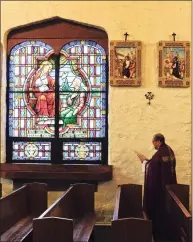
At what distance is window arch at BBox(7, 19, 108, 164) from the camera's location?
7176 millimetres

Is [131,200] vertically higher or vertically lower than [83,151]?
lower

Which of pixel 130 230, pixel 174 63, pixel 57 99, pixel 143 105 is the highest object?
pixel 174 63

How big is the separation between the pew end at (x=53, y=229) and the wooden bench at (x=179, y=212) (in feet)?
3.94

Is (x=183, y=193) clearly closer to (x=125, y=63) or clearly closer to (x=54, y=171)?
(x=54, y=171)

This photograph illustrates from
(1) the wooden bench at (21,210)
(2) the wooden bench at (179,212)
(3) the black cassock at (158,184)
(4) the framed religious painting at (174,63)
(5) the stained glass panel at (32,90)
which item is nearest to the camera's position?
(2) the wooden bench at (179,212)

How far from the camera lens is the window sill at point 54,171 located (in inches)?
269

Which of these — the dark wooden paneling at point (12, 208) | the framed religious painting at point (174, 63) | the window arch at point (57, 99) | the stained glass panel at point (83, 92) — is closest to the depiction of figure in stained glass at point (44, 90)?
the window arch at point (57, 99)

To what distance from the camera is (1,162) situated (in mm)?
7105

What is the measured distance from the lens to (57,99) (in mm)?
7219

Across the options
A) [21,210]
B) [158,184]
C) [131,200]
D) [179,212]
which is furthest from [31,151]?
[179,212]

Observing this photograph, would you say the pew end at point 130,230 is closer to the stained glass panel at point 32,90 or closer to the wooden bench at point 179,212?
the wooden bench at point 179,212

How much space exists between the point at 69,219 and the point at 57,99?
385cm

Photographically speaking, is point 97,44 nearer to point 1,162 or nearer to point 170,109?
point 170,109

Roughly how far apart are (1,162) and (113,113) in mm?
2096
